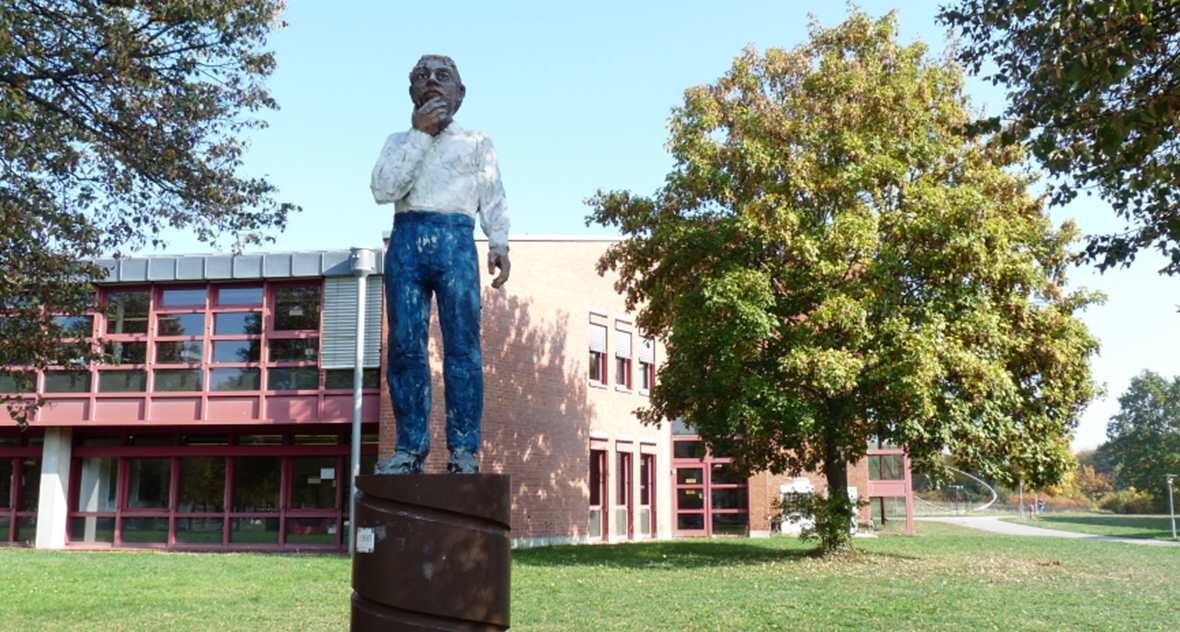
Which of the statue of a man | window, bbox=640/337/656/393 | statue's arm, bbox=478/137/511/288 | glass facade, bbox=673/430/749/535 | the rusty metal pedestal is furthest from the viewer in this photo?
glass facade, bbox=673/430/749/535

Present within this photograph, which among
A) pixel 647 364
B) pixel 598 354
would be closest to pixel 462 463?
pixel 598 354

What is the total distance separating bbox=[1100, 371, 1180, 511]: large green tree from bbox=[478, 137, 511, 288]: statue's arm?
230ft

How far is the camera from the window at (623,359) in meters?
28.4

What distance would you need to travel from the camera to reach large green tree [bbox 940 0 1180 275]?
25.0 feet

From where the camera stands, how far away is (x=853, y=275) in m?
18.8

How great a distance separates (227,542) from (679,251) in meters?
11.6

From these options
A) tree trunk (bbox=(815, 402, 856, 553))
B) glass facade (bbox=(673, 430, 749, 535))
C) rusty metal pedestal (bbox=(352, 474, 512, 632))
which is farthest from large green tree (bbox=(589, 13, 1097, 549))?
rusty metal pedestal (bbox=(352, 474, 512, 632))

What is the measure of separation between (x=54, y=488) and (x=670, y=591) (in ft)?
51.3

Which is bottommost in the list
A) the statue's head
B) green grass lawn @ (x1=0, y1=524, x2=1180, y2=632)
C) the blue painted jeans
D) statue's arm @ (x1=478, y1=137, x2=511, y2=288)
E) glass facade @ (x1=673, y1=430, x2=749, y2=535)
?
green grass lawn @ (x1=0, y1=524, x2=1180, y2=632)

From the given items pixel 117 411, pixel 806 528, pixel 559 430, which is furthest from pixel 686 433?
pixel 117 411

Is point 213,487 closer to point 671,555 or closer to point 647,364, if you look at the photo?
point 671,555

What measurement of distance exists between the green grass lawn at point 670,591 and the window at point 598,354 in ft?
19.5

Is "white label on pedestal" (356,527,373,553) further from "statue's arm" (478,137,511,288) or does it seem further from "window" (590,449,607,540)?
"window" (590,449,607,540)

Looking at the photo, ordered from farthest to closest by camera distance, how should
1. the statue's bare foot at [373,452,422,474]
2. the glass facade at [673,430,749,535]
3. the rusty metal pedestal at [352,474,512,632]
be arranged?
the glass facade at [673,430,749,535]
the statue's bare foot at [373,452,422,474]
the rusty metal pedestal at [352,474,512,632]
